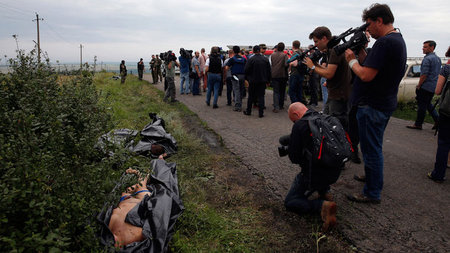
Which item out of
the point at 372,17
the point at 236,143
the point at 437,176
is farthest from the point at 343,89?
the point at 236,143

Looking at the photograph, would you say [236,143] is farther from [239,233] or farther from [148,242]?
[148,242]

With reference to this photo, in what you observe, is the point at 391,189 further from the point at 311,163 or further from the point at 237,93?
the point at 237,93

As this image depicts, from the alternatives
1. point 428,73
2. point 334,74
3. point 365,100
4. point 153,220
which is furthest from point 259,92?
point 153,220

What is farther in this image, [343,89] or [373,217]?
[343,89]

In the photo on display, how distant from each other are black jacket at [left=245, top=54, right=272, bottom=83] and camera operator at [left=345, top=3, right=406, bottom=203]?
194 inches

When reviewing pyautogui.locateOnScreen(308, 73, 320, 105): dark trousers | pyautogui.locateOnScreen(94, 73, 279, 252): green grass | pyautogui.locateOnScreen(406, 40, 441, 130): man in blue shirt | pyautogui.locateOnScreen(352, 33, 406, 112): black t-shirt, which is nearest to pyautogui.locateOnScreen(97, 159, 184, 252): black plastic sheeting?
pyautogui.locateOnScreen(94, 73, 279, 252): green grass

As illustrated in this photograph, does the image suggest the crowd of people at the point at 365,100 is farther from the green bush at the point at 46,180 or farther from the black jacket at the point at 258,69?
the black jacket at the point at 258,69

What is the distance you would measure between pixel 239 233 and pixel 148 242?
94cm

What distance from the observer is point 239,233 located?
2.97m

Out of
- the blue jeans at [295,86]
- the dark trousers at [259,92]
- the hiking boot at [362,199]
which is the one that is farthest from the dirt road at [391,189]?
the blue jeans at [295,86]

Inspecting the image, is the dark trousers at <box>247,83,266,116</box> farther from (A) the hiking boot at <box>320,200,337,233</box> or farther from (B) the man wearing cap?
(A) the hiking boot at <box>320,200,337,233</box>

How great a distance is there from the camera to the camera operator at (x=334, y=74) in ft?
13.9

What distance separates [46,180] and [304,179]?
244 cm

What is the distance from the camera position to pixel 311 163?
9.83 feet
